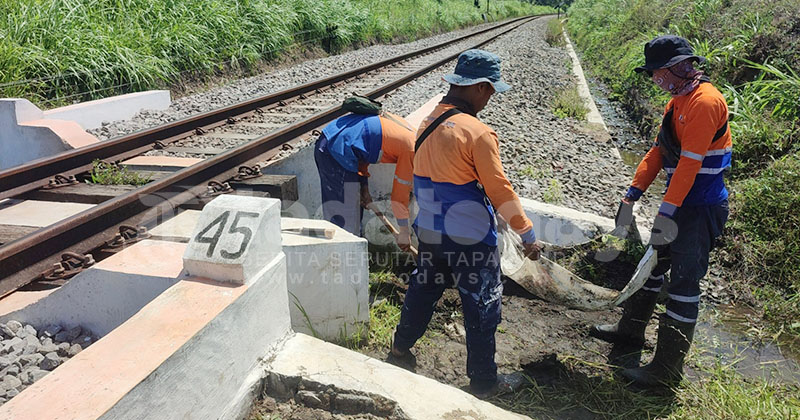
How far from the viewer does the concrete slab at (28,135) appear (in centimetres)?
545

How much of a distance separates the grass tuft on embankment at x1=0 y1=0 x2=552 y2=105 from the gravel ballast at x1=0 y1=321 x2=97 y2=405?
5.64 m

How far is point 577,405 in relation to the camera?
3219mm

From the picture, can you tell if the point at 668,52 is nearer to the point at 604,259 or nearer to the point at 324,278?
the point at 604,259

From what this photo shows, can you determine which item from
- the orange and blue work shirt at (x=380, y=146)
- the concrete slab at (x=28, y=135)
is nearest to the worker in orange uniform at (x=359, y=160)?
the orange and blue work shirt at (x=380, y=146)

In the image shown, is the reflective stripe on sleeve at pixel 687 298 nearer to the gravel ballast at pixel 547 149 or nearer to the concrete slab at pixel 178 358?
the concrete slab at pixel 178 358

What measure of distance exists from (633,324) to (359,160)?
239 cm

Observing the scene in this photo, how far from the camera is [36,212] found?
3.96m

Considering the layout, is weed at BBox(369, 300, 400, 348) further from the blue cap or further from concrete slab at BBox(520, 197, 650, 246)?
the blue cap

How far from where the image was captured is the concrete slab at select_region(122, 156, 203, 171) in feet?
16.7

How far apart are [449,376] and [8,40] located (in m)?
7.79

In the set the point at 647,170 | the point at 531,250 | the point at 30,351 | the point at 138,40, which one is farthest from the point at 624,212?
the point at 138,40

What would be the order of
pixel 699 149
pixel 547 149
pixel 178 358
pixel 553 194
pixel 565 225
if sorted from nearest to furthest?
pixel 178 358
pixel 699 149
pixel 565 225
pixel 553 194
pixel 547 149

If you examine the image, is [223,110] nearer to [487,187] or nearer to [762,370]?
[487,187]

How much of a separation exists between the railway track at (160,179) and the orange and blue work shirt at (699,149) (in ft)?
11.5
